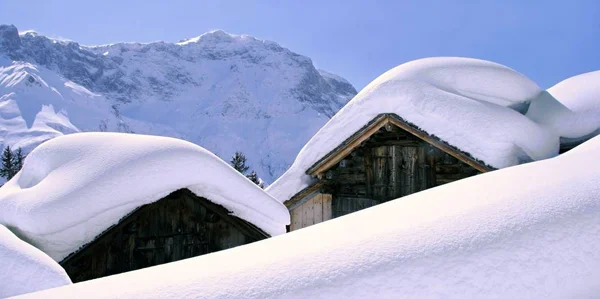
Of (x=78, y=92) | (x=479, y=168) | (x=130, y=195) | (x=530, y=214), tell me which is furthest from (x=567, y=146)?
(x=78, y=92)

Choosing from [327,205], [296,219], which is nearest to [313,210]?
[327,205]

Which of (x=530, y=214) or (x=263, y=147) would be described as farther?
(x=263, y=147)

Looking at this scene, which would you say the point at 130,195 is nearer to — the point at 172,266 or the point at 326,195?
the point at 172,266

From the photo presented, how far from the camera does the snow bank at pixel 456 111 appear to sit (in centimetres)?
536

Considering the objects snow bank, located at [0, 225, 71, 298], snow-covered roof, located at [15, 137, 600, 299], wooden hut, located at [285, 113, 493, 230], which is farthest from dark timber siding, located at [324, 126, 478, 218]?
snow bank, located at [0, 225, 71, 298]

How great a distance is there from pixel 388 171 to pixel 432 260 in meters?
5.88

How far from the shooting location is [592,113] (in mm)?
5684

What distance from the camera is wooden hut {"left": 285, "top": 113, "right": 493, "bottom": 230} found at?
637 cm

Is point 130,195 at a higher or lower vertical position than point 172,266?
higher

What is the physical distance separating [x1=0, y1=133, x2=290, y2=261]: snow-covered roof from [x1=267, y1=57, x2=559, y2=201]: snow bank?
227 centimetres

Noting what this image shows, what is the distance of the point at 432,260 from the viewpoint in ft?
4.26

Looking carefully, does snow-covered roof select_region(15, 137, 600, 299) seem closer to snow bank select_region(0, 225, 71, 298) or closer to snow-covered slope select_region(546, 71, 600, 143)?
snow bank select_region(0, 225, 71, 298)

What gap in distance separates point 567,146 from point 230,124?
191 meters

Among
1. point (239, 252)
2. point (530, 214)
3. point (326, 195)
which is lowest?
point (239, 252)
